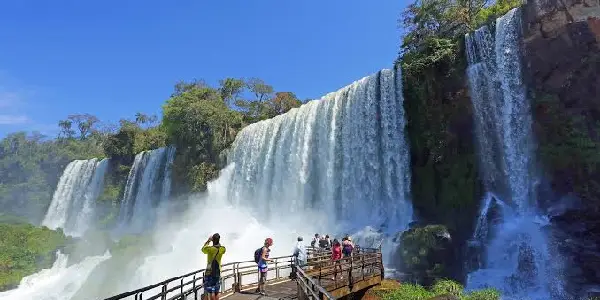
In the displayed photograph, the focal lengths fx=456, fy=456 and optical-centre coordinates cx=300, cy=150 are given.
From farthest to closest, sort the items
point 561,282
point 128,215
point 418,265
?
point 128,215
point 418,265
point 561,282

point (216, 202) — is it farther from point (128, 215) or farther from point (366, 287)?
point (366, 287)

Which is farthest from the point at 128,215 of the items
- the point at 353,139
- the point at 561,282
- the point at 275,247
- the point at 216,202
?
the point at 561,282

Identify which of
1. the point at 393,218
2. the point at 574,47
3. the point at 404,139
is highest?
the point at 574,47

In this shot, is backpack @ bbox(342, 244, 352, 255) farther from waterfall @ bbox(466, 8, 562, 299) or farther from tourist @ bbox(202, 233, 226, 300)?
tourist @ bbox(202, 233, 226, 300)

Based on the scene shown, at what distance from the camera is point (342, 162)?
27.7m

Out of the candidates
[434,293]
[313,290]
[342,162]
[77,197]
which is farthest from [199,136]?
[313,290]

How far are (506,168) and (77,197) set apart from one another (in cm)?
5065

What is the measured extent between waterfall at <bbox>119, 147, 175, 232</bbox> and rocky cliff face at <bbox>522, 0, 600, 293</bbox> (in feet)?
108

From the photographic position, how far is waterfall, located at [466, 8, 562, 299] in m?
17.3

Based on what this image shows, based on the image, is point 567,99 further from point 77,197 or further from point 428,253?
point 77,197

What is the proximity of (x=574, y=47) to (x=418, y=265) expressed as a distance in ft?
39.3

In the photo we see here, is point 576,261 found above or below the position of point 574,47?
below

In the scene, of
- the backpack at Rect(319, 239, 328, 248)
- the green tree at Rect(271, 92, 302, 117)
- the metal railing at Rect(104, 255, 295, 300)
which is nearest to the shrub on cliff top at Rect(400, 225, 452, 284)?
the backpack at Rect(319, 239, 328, 248)

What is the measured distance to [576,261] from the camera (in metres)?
16.9
